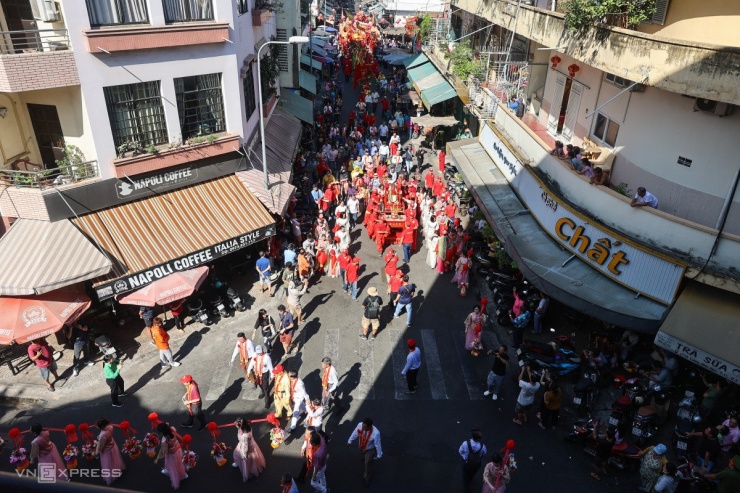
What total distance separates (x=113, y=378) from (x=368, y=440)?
6.49 metres

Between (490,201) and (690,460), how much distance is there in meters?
10.3

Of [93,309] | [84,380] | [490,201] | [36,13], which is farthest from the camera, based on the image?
[490,201]

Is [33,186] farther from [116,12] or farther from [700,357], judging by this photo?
[700,357]

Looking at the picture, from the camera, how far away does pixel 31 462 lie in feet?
35.0

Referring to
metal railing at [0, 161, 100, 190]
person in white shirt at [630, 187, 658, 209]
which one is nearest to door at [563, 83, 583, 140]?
person in white shirt at [630, 187, 658, 209]

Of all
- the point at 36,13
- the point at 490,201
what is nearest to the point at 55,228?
the point at 36,13

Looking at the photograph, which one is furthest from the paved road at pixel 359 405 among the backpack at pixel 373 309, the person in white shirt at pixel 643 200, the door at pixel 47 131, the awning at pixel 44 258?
the door at pixel 47 131

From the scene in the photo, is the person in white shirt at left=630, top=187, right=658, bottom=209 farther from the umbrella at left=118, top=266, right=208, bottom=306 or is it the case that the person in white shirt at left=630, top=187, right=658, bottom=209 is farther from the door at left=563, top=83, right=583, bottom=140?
the umbrella at left=118, top=266, right=208, bottom=306

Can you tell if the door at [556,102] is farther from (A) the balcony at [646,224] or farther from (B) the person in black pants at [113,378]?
(B) the person in black pants at [113,378]

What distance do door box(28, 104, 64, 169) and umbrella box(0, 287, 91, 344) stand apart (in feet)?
13.1

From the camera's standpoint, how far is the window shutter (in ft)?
44.2

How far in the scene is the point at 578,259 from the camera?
570 inches

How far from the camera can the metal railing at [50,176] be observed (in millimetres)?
13594

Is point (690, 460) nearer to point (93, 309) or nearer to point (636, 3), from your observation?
point (636, 3)
